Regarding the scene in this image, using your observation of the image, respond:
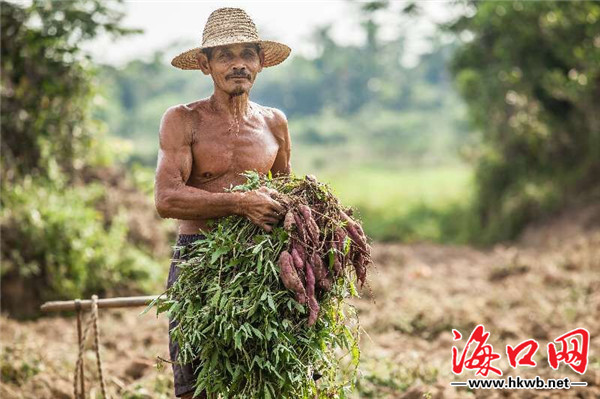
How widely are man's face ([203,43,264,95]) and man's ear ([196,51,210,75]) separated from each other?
0.07m

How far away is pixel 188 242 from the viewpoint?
3.30 meters

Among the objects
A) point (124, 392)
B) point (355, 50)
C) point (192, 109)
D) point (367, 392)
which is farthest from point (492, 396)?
point (355, 50)

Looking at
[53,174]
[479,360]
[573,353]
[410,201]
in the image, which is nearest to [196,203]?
[479,360]

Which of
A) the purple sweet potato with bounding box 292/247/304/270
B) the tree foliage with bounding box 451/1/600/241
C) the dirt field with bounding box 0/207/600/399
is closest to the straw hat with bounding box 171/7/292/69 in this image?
the purple sweet potato with bounding box 292/247/304/270

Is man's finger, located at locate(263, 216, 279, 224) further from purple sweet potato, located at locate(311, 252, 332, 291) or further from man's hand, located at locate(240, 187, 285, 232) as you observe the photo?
purple sweet potato, located at locate(311, 252, 332, 291)

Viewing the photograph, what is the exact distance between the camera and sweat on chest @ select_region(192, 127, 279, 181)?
129 inches

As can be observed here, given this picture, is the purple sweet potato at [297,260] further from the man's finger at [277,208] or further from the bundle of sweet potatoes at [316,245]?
the man's finger at [277,208]

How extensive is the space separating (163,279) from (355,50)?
106ft

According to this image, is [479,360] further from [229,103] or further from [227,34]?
[227,34]

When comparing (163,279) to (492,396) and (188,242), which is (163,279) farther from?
(188,242)

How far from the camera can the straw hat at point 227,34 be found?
127 inches

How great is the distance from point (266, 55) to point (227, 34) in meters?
0.29

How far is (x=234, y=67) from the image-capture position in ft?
10.7

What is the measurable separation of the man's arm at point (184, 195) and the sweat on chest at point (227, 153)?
5 cm
